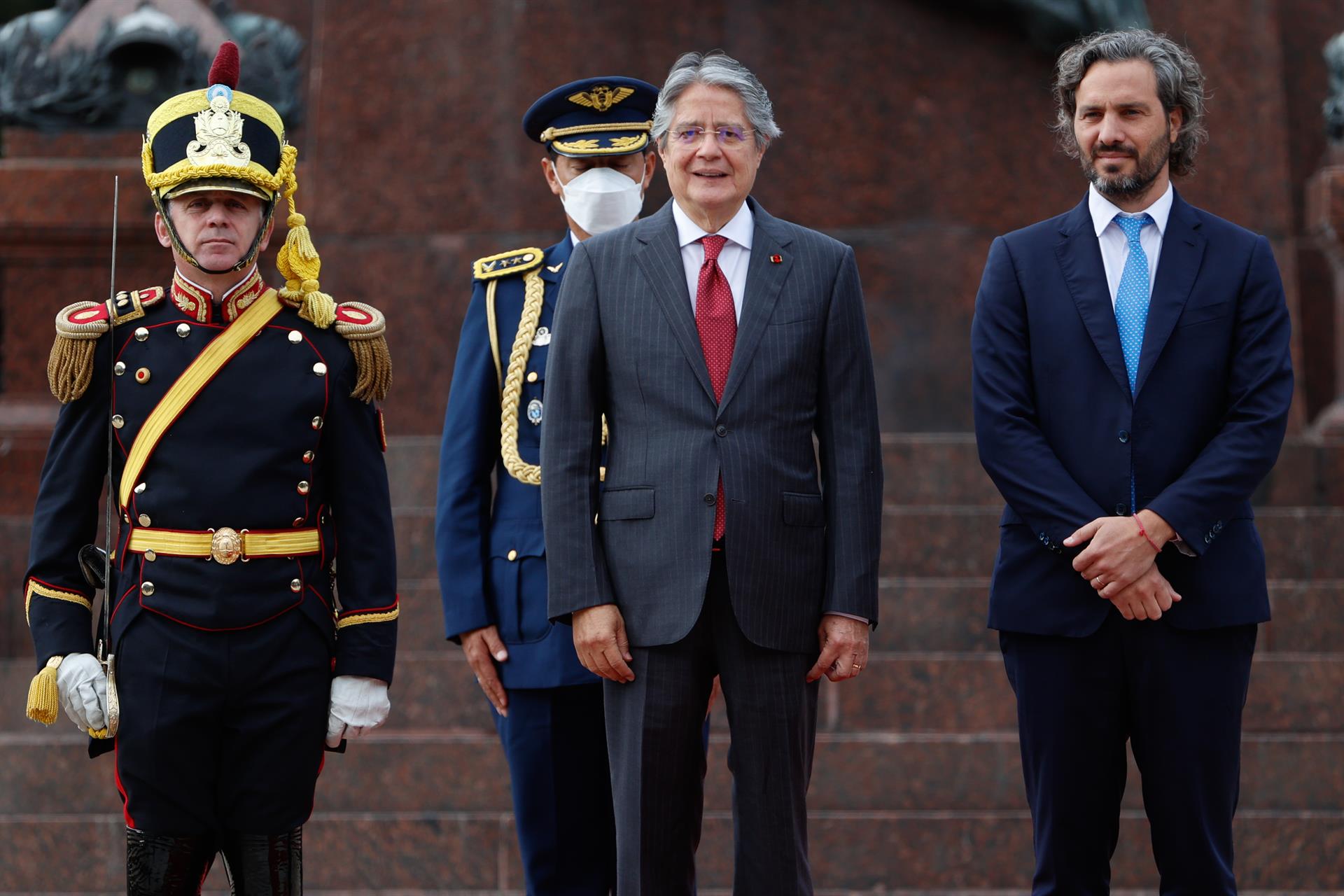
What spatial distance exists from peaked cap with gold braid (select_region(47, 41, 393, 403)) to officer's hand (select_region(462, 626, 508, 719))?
2.24 feet

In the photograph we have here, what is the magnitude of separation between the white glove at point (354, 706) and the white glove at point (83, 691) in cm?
50

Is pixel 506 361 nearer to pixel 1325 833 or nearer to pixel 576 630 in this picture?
pixel 576 630

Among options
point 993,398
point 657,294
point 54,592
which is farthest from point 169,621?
point 993,398

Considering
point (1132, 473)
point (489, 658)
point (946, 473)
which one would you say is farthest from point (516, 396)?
point (946, 473)

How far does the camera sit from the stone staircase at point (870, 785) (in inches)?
236

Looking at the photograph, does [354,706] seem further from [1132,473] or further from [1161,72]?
[1161,72]

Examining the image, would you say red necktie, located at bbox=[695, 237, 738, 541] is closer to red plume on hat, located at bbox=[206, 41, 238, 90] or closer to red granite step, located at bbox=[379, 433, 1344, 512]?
red plume on hat, located at bbox=[206, 41, 238, 90]

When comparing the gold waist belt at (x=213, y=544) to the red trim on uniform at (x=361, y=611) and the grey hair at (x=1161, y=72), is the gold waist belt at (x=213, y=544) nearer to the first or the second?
the red trim on uniform at (x=361, y=611)

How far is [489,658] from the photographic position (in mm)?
4637

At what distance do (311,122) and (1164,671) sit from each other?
6.81 m

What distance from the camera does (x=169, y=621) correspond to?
4066 millimetres

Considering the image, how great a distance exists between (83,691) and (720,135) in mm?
1885

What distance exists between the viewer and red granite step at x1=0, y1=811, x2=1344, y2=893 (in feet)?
19.5

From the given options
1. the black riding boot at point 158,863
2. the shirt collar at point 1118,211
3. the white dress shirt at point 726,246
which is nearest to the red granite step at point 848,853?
the black riding boot at point 158,863
